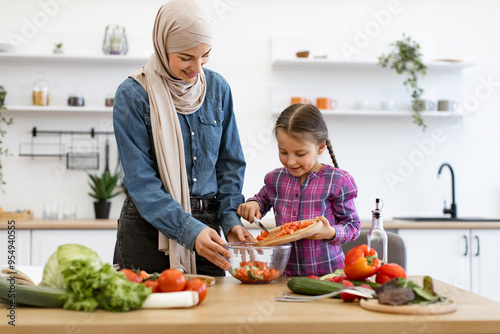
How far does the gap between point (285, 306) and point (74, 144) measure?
10.4ft

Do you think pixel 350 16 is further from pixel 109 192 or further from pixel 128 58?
pixel 109 192

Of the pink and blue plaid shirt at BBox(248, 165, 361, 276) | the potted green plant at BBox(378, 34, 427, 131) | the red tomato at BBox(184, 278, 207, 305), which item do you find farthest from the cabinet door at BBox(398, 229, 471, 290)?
the red tomato at BBox(184, 278, 207, 305)

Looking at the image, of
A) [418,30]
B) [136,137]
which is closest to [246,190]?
[418,30]

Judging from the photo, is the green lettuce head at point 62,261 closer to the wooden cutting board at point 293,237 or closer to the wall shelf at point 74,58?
the wooden cutting board at point 293,237

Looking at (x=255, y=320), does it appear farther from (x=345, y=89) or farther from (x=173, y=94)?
(x=345, y=89)

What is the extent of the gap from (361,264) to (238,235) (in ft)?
1.43

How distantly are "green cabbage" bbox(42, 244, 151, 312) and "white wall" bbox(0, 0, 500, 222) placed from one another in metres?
2.93

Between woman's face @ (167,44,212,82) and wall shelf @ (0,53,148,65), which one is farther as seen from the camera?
wall shelf @ (0,53,148,65)

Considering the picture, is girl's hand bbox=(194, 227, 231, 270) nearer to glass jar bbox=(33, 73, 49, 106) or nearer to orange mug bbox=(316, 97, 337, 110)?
orange mug bbox=(316, 97, 337, 110)

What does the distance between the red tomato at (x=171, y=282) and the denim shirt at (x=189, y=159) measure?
37 centimetres

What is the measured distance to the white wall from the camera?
13.4ft

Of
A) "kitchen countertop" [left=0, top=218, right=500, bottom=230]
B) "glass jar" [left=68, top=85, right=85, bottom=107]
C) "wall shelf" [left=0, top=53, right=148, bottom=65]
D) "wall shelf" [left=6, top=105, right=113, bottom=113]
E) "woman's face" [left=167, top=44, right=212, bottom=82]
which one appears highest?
"wall shelf" [left=0, top=53, right=148, bottom=65]

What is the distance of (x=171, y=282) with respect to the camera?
50.7 inches

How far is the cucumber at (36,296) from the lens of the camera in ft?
4.05
